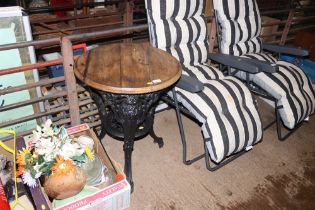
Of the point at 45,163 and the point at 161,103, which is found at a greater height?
the point at 45,163

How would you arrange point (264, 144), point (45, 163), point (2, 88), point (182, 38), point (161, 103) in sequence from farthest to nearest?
1. point (161, 103)
2. point (264, 144)
3. point (182, 38)
4. point (2, 88)
5. point (45, 163)

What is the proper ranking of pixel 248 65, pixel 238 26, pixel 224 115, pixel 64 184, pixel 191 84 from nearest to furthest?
pixel 64 184 < pixel 191 84 < pixel 224 115 < pixel 248 65 < pixel 238 26

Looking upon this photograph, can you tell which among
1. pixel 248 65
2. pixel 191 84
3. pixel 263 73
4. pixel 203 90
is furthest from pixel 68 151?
pixel 263 73

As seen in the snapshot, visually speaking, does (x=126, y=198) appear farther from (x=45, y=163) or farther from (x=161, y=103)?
(x=161, y=103)

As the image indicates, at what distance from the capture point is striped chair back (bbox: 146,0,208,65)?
2309 millimetres

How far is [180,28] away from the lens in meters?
2.43

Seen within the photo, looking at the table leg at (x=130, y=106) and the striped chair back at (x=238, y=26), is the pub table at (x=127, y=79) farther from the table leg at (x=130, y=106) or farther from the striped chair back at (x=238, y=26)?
the striped chair back at (x=238, y=26)

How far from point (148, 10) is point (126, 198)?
1528 millimetres

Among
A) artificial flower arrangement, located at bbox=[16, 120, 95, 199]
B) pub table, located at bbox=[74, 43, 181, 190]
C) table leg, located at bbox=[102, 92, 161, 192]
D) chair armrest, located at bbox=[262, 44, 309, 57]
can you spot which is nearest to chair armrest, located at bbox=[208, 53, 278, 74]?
chair armrest, located at bbox=[262, 44, 309, 57]

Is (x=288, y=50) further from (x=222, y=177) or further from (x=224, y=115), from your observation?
(x=222, y=177)

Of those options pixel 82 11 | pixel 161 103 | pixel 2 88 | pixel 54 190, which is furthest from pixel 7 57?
pixel 82 11

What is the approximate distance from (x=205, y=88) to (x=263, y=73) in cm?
76

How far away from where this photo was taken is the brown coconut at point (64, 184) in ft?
5.12

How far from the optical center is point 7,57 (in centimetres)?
189
